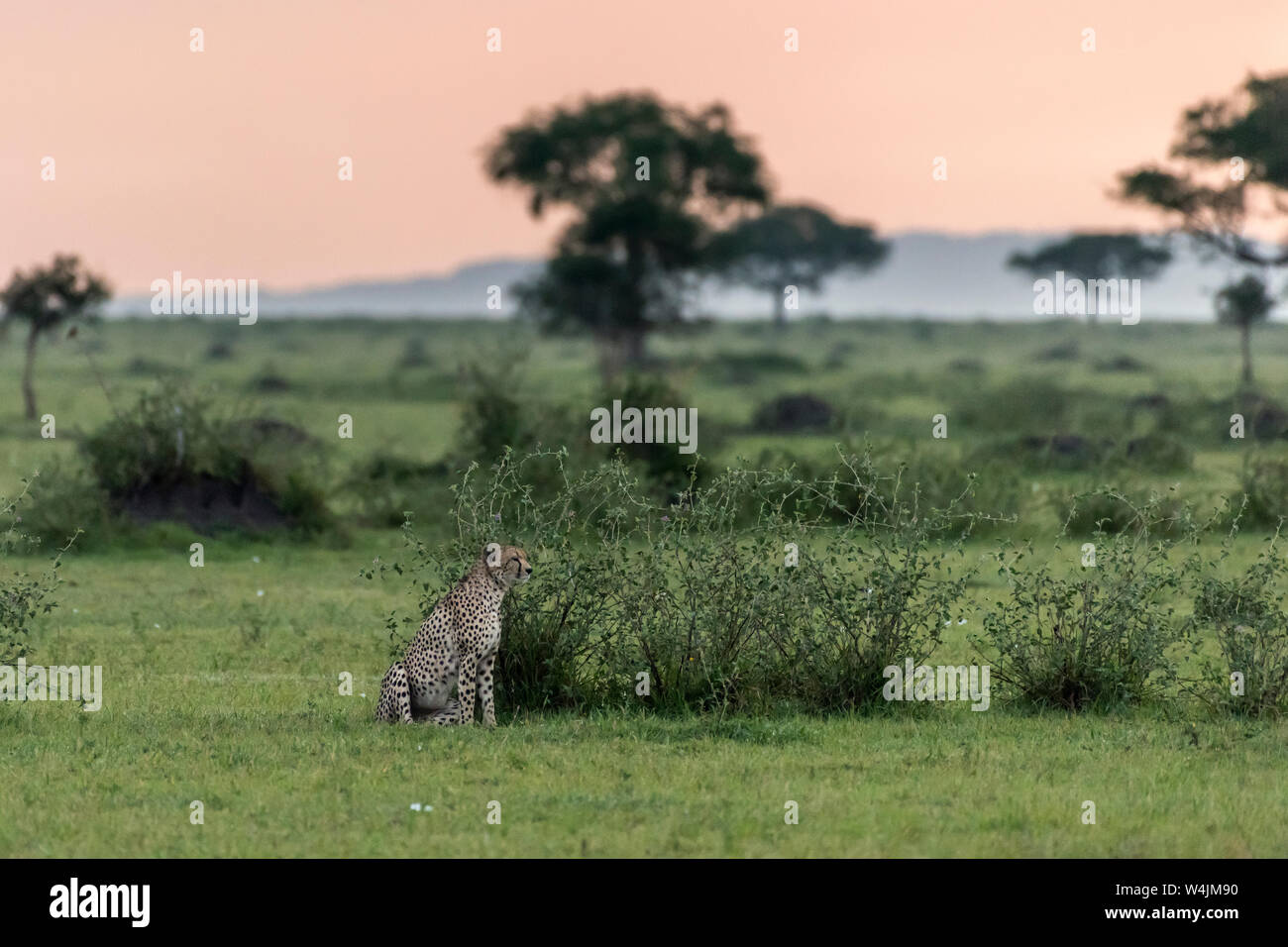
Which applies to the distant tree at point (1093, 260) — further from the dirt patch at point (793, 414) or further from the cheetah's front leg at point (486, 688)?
the cheetah's front leg at point (486, 688)

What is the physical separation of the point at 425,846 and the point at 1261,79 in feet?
150

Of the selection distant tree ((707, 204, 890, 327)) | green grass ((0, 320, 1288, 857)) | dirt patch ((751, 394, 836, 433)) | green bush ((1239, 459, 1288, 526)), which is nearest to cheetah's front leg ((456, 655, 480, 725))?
green grass ((0, 320, 1288, 857))

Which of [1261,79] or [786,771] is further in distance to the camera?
[1261,79]

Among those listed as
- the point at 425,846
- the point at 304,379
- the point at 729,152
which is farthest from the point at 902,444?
the point at 304,379

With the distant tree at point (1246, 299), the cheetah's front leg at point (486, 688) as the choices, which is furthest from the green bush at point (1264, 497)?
the distant tree at point (1246, 299)

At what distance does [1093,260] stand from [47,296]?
62.9 m

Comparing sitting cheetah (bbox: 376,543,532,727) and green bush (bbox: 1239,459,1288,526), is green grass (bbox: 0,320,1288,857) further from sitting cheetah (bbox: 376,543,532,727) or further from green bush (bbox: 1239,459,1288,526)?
green bush (bbox: 1239,459,1288,526)

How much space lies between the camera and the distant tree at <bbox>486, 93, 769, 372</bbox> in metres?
56.5

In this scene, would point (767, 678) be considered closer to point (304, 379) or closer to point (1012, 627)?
point (1012, 627)

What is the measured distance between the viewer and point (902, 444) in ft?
98.8

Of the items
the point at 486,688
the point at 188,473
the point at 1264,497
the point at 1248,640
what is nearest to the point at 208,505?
the point at 188,473

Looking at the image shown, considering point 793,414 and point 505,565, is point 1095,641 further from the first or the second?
point 793,414

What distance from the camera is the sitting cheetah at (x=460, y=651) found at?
11516mm

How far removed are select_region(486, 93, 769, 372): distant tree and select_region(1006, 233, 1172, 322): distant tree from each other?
3937cm
